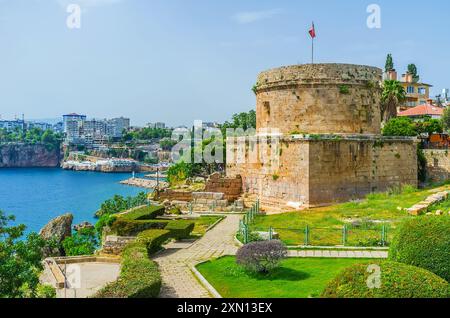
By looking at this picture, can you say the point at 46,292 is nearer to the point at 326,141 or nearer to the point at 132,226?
the point at 132,226

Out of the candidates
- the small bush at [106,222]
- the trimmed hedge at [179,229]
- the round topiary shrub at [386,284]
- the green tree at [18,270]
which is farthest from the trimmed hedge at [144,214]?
the round topiary shrub at [386,284]

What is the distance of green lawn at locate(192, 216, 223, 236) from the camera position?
19.0 metres

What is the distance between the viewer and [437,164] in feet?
104

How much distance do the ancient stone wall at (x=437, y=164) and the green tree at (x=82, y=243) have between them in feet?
71.4

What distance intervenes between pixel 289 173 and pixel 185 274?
41.7ft

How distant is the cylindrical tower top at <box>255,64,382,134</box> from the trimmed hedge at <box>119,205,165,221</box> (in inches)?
334

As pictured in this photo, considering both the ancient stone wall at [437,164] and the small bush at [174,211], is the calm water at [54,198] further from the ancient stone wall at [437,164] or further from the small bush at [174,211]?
the ancient stone wall at [437,164]

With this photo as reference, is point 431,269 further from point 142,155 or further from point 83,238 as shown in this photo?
point 142,155

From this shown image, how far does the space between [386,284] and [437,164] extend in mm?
27218

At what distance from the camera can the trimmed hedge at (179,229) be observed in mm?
17131

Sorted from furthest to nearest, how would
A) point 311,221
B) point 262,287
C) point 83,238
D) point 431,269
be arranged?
point 83,238
point 311,221
point 262,287
point 431,269

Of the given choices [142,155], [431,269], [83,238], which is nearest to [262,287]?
[431,269]

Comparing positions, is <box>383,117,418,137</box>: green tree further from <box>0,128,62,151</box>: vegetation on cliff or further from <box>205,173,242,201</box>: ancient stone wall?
<box>0,128,62,151</box>: vegetation on cliff

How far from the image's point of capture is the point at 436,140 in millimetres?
36562
